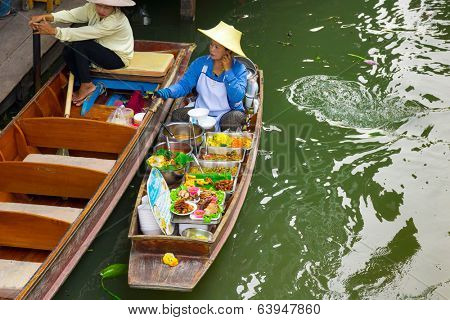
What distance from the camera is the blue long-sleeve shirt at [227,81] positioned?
6.33 metres

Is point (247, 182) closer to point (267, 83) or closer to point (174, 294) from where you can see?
point (174, 294)

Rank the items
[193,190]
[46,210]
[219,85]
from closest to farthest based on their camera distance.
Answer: [46,210] → [193,190] → [219,85]

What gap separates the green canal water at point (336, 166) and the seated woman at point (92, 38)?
1327 millimetres

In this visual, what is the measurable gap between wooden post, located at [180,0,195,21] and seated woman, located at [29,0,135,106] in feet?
9.73

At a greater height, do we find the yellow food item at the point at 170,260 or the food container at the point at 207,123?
the food container at the point at 207,123

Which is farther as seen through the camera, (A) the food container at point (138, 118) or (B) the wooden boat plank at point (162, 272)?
(A) the food container at point (138, 118)

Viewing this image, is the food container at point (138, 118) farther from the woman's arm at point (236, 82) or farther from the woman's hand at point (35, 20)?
the woman's hand at point (35, 20)

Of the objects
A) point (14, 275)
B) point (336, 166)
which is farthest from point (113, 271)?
point (336, 166)

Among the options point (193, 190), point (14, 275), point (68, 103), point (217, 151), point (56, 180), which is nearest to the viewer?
point (14, 275)

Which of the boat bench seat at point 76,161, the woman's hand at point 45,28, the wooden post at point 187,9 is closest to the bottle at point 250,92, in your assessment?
the boat bench seat at point 76,161

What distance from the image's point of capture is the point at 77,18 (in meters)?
6.98

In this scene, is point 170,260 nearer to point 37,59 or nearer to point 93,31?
point 93,31

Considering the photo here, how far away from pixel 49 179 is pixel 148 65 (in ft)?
6.54

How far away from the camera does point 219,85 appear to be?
6422mm
